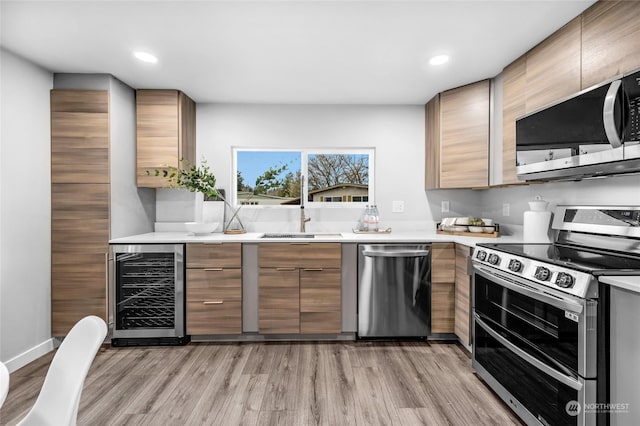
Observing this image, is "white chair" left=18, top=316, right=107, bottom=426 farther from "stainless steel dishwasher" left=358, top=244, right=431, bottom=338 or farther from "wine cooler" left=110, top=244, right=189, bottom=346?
"stainless steel dishwasher" left=358, top=244, right=431, bottom=338

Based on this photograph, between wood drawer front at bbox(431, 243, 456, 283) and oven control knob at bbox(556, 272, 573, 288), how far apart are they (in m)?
1.43

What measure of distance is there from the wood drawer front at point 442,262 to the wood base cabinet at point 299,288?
0.81 m

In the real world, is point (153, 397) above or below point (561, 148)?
below

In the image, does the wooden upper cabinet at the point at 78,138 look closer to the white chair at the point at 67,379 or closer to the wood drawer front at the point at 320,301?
the wood drawer front at the point at 320,301

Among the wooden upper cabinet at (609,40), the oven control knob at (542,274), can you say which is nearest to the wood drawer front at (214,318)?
the oven control knob at (542,274)

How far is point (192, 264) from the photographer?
297cm

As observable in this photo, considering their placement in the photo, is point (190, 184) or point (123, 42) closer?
point (123, 42)

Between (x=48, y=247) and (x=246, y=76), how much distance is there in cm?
212

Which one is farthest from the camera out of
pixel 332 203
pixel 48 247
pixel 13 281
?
pixel 332 203

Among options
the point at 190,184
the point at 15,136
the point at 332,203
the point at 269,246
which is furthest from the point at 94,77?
the point at 332,203

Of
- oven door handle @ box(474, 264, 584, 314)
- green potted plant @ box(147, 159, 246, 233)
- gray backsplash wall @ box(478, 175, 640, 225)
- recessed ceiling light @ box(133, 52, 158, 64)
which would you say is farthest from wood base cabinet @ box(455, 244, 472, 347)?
recessed ceiling light @ box(133, 52, 158, 64)

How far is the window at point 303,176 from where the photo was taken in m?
3.77

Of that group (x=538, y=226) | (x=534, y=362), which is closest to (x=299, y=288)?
(x=534, y=362)

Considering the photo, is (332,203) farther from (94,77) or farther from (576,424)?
(576,424)
